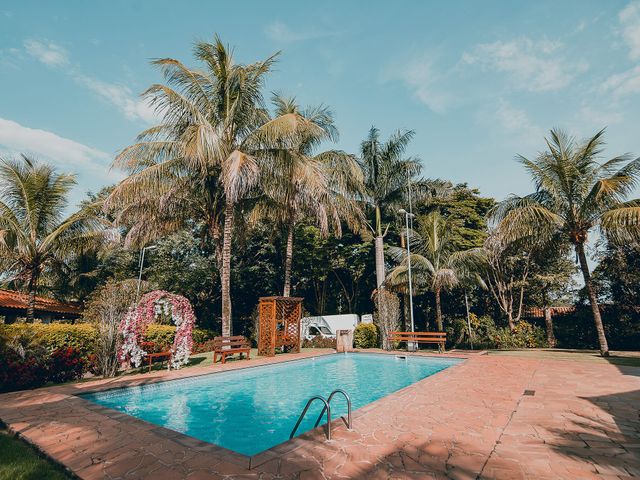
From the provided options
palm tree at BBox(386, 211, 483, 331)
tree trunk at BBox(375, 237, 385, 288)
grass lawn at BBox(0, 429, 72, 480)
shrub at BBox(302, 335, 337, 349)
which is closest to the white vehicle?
shrub at BBox(302, 335, 337, 349)

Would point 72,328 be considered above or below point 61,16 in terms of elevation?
below

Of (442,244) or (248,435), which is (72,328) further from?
(442,244)

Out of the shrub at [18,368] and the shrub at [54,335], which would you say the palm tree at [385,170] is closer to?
the shrub at [54,335]

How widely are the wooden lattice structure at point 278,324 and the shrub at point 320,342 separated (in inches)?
105

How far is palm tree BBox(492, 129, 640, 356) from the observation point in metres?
12.1

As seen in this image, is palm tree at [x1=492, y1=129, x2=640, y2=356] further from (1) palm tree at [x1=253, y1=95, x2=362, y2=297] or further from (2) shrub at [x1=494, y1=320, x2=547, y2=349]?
(1) palm tree at [x1=253, y1=95, x2=362, y2=297]

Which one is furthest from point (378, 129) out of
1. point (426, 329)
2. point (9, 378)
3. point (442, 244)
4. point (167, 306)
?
point (9, 378)

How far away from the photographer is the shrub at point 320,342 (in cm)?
1941

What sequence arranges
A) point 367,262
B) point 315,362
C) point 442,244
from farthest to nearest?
point 367,262 < point 442,244 < point 315,362

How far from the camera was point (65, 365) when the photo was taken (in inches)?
386

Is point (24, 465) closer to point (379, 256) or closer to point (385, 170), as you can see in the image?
point (379, 256)

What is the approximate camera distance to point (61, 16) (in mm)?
8523

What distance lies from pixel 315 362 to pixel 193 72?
13349mm

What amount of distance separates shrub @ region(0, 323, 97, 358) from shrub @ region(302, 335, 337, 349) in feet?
38.6
